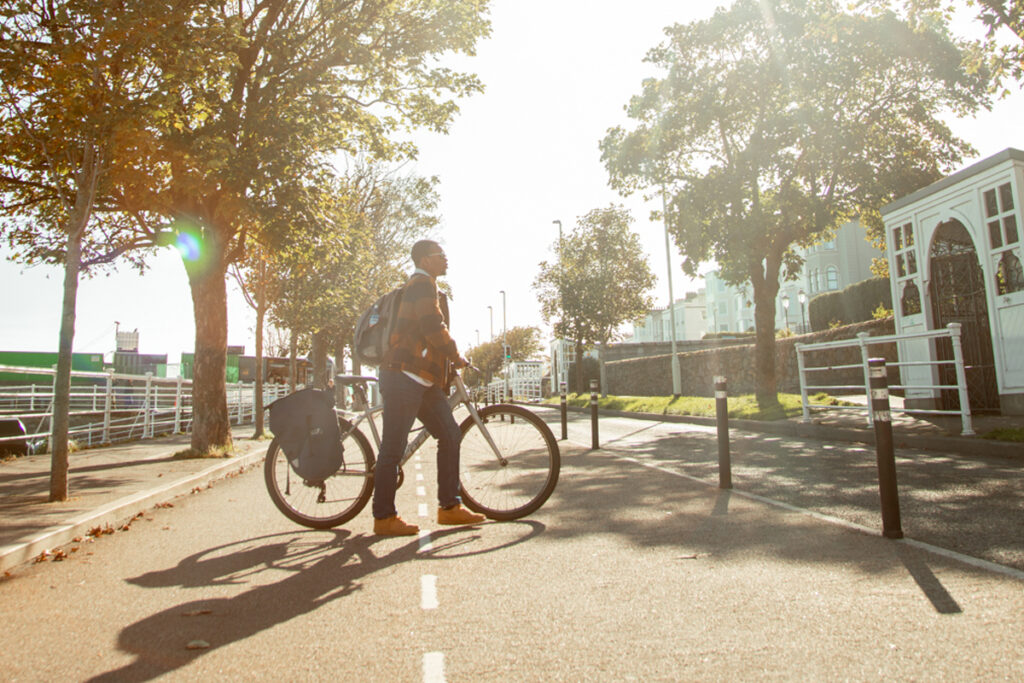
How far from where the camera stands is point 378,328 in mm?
5145

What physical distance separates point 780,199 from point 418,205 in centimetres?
2062

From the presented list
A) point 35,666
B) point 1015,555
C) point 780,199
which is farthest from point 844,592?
point 780,199

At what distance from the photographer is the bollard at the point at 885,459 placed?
430cm

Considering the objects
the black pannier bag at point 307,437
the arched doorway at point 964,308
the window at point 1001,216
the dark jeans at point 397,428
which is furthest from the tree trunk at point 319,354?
the dark jeans at point 397,428

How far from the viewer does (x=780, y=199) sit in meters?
18.5

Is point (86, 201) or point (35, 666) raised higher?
point (86, 201)

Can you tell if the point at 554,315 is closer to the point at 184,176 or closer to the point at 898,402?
the point at 898,402

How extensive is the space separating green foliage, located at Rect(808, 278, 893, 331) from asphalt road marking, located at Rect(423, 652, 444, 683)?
3314 centimetres

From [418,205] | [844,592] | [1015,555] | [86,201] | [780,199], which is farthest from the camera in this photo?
[418,205]

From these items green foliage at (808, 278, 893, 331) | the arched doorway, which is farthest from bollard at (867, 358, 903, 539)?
green foliage at (808, 278, 893, 331)

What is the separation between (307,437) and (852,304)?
3693 cm

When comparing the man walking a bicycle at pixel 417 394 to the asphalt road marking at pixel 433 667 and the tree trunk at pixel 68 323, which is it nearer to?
the asphalt road marking at pixel 433 667

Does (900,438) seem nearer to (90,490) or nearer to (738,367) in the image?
(90,490)

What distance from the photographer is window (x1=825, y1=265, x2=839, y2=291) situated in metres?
55.3
